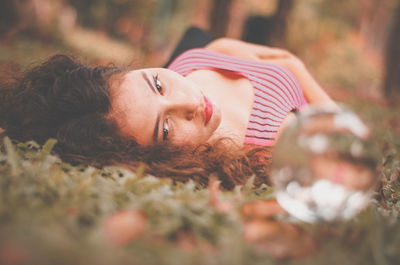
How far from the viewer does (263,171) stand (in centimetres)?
189

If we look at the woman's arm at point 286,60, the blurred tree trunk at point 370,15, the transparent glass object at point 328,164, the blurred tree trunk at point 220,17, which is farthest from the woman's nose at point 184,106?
the blurred tree trunk at point 370,15

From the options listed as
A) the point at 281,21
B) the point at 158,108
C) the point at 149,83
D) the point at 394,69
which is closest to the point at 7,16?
the point at 281,21

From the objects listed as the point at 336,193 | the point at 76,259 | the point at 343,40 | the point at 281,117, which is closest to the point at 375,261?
the point at 336,193

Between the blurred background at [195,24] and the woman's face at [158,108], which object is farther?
the blurred background at [195,24]

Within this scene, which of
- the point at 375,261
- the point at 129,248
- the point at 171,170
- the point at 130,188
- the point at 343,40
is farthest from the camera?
the point at 343,40

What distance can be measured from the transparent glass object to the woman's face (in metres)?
0.92

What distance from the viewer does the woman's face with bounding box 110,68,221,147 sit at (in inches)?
70.3

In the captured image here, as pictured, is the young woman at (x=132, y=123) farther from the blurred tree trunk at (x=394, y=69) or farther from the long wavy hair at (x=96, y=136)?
the blurred tree trunk at (x=394, y=69)

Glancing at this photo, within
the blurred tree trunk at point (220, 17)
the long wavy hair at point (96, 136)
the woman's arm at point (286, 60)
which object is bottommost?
the long wavy hair at point (96, 136)

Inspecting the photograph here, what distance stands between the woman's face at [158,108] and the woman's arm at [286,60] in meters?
1.32

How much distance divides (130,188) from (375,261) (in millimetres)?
900

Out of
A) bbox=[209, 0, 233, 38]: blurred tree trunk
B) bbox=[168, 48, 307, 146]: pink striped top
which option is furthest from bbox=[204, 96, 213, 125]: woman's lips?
bbox=[209, 0, 233, 38]: blurred tree trunk

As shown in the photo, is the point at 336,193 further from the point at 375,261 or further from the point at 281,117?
the point at 281,117

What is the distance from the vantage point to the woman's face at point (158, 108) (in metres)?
1.79
